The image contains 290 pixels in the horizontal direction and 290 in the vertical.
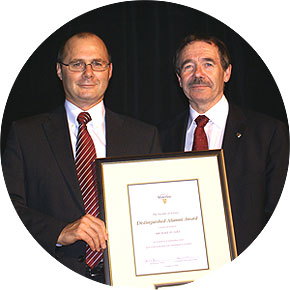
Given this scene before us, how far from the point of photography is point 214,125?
2.10 metres

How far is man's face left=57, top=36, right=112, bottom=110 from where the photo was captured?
2.01 m

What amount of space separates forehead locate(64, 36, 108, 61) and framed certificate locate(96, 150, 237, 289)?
53 centimetres

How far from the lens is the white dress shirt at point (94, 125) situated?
2.01 m

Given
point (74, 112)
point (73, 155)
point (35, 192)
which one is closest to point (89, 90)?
point (74, 112)

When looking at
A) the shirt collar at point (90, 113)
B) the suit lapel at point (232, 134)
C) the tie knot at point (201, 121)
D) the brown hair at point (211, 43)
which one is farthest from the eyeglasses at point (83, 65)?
the suit lapel at point (232, 134)

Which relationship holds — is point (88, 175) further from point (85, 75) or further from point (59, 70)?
point (59, 70)

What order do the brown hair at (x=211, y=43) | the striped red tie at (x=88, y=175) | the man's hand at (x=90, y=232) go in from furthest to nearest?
the brown hair at (x=211, y=43)
the striped red tie at (x=88, y=175)
the man's hand at (x=90, y=232)

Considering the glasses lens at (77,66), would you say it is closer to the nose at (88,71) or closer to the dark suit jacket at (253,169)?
the nose at (88,71)

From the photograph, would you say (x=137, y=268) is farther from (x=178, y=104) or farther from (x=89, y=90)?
(x=178, y=104)

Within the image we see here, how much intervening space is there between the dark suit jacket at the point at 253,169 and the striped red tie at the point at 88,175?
60 centimetres

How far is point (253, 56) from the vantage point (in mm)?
2195

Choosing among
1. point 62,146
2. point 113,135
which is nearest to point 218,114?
point 113,135

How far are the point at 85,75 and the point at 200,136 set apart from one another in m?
0.60

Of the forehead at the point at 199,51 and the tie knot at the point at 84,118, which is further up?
the forehead at the point at 199,51
